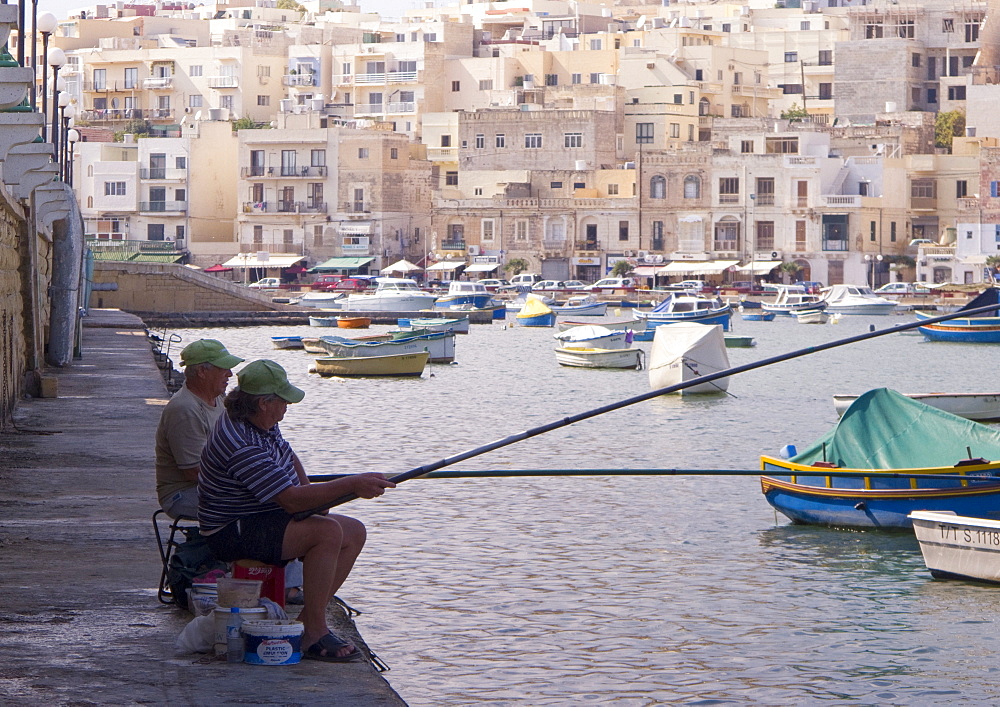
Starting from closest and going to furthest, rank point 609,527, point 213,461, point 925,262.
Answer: point 213,461 → point 609,527 → point 925,262

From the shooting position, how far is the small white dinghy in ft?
109

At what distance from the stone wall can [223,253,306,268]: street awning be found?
19343mm

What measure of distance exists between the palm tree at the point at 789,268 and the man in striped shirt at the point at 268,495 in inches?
2739

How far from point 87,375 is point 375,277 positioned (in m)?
54.5

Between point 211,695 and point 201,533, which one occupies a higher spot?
point 201,533

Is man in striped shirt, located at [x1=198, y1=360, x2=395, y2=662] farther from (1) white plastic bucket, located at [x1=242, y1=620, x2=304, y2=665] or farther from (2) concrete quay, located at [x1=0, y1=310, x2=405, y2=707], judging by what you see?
(2) concrete quay, located at [x1=0, y1=310, x2=405, y2=707]

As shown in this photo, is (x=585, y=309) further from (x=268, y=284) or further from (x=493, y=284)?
(x=268, y=284)

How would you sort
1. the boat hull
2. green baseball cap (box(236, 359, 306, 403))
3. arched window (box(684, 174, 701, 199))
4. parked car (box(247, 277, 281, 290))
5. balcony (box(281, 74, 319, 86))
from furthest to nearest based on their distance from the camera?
1. balcony (box(281, 74, 319, 86))
2. parked car (box(247, 277, 281, 290))
3. arched window (box(684, 174, 701, 199))
4. the boat hull
5. green baseball cap (box(236, 359, 306, 403))

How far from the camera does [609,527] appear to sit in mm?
16453

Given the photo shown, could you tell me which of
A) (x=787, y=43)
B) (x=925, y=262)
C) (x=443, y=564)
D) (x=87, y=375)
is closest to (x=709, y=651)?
(x=443, y=564)

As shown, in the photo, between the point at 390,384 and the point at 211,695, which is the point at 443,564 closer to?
the point at 211,695

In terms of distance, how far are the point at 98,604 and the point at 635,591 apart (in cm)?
583

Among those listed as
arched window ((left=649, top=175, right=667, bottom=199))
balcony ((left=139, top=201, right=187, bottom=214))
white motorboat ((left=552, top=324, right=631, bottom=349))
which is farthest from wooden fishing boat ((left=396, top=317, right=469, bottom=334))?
balcony ((left=139, top=201, right=187, bottom=214))

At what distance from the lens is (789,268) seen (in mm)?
75312
